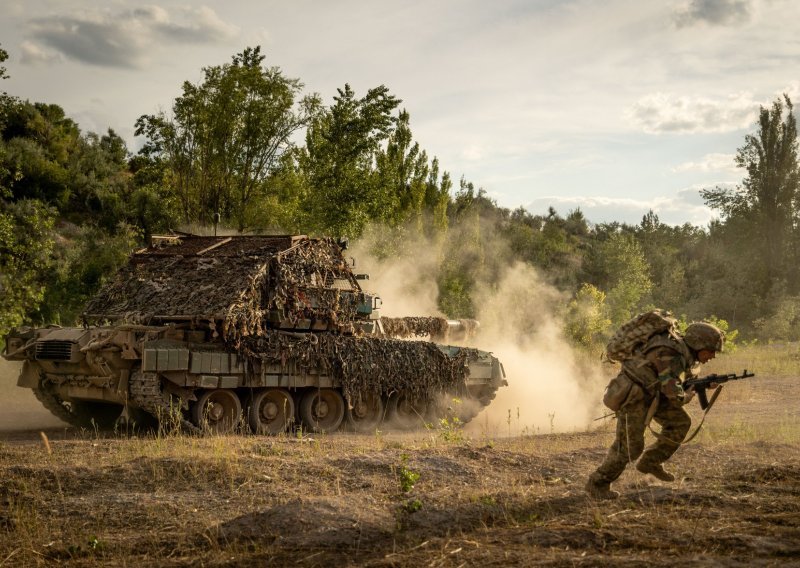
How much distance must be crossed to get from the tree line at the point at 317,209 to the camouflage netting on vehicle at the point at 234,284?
1967mm

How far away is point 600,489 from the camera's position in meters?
8.41

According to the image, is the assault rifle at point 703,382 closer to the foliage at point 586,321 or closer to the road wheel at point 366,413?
the road wheel at point 366,413

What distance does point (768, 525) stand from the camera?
723cm

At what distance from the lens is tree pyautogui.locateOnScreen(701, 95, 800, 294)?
46.8 meters

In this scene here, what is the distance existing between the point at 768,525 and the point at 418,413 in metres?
9.68

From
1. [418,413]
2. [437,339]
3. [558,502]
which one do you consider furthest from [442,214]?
[558,502]

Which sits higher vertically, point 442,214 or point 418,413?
point 442,214

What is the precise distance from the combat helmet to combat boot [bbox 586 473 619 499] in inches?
55.3

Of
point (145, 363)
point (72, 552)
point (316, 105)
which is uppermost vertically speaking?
point (316, 105)

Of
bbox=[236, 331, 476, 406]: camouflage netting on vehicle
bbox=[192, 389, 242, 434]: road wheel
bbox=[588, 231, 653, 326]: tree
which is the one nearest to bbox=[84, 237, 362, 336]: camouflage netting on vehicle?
bbox=[236, 331, 476, 406]: camouflage netting on vehicle

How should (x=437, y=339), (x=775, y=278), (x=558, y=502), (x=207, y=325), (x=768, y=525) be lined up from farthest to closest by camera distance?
(x=775, y=278) → (x=437, y=339) → (x=207, y=325) → (x=558, y=502) → (x=768, y=525)

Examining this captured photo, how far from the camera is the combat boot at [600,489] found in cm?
837

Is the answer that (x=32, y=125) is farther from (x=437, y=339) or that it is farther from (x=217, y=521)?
(x=217, y=521)

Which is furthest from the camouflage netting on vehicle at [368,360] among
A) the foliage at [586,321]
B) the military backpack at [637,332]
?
the foliage at [586,321]
